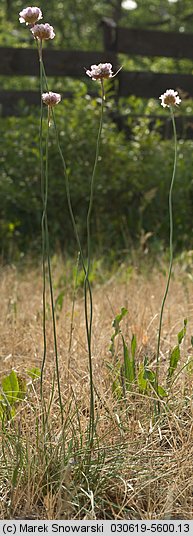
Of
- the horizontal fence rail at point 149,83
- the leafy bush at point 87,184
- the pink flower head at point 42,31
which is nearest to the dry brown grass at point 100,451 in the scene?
the pink flower head at point 42,31

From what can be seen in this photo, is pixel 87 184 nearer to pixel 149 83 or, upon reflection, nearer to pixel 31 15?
pixel 149 83

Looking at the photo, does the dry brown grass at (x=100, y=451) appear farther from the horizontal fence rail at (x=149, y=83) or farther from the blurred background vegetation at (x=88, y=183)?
the horizontal fence rail at (x=149, y=83)

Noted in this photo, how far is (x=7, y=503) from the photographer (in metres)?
2.27

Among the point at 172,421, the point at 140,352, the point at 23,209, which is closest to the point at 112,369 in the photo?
the point at 172,421

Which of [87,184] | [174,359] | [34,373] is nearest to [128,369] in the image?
[174,359]

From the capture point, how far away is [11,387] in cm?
275

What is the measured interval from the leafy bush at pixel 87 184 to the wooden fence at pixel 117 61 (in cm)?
71

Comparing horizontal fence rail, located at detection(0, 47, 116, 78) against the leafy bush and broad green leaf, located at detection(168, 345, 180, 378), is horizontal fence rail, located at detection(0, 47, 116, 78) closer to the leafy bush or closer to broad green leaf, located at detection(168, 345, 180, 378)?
the leafy bush

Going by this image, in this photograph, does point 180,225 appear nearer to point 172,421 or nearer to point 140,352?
point 140,352

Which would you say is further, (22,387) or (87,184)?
(87,184)

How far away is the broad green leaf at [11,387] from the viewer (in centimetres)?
273
